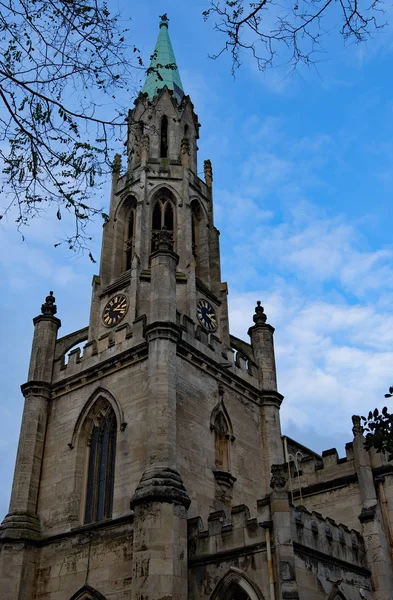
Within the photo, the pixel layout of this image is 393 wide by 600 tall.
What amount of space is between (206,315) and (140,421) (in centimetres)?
Result: 676

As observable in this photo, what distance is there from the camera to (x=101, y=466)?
20047mm

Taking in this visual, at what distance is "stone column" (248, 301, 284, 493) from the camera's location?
73.4 ft

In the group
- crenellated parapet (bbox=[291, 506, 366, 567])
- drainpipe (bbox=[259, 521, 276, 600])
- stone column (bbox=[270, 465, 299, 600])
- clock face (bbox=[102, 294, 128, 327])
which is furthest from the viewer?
clock face (bbox=[102, 294, 128, 327])

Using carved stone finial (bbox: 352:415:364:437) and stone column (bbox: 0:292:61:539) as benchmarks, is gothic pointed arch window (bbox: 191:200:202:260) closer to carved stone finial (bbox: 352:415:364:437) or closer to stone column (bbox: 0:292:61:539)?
stone column (bbox: 0:292:61:539)

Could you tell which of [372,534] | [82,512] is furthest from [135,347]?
[372,534]

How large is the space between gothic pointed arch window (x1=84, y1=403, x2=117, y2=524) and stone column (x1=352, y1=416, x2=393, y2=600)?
722cm

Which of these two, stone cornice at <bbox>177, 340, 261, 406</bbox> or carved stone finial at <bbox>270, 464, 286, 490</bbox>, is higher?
stone cornice at <bbox>177, 340, 261, 406</bbox>

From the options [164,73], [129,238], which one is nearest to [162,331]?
[129,238]

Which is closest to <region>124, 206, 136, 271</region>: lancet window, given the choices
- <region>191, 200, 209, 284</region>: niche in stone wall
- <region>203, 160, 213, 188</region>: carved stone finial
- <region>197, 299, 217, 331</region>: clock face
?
<region>191, 200, 209, 284</region>: niche in stone wall

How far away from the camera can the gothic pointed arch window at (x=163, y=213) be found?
87.5 feet

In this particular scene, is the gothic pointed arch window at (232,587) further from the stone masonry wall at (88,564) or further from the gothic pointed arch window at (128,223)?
the gothic pointed arch window at (128,223)

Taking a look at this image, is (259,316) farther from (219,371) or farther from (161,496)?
(161,496)

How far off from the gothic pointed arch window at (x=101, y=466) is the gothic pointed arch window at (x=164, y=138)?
13163 millimetres

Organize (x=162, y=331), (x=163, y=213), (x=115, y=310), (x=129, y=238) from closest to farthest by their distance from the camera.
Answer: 1. (x=162, y=331)
2. (x=115, y=310)
3. (x=163, y=213)
4. (x=129, y=238)
